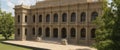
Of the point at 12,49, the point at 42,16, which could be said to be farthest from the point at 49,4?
the point at 12,49

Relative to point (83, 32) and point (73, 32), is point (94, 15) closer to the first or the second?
point (83, 32)

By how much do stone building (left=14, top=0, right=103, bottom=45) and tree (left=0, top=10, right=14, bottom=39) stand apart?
11.8ft

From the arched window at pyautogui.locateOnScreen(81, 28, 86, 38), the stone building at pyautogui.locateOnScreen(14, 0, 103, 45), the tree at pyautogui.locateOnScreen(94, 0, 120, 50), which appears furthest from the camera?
the arched window at pyautogui.locateOnScreen(81, 28, 86, 38)

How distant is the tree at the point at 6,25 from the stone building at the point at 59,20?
11.8 feet

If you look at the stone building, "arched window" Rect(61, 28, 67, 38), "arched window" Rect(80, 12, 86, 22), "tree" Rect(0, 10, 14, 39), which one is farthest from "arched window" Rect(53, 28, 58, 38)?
"tree" Rect(0, 10, 14, 39)

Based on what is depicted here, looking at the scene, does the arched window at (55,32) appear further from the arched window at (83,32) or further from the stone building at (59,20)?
the arched window at (83,32)

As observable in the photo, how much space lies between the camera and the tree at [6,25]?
4303 cm

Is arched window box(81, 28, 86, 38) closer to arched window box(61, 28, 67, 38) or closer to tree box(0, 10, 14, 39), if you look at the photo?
arched window box(61, 28, 67, 38)

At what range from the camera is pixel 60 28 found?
36.1 m

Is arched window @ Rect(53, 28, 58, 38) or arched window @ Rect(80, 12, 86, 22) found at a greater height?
arched window @ Rect(80, 12, 86, 22)

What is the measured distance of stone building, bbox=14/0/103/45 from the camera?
3158 centimetres

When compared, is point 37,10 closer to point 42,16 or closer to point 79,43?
point 42,16

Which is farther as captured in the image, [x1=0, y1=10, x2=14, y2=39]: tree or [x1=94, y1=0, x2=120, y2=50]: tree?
[x1=0, y1=10, x2=14, y2=39]: tree

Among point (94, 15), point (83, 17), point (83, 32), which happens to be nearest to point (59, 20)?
point (83, 17)
